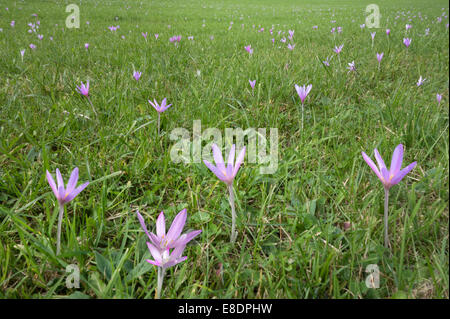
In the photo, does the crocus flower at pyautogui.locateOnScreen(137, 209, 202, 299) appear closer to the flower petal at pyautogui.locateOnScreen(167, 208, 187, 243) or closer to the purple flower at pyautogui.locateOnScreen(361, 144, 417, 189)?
the flower petal at pyautogui.locateOnScreen(167, 208, 187, 243)

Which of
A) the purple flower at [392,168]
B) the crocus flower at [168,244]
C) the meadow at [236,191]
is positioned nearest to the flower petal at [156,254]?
the crocus flower at [168,244]

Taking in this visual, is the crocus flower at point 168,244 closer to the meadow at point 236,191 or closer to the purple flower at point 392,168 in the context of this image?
the meadow at point 236,191

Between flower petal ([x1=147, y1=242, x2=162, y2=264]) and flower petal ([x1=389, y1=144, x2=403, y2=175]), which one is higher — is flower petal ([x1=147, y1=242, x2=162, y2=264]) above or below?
below

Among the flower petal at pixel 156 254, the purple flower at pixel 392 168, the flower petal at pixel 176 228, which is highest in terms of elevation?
the purple flower at pixel 392 168

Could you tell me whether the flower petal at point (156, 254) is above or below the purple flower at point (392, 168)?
below

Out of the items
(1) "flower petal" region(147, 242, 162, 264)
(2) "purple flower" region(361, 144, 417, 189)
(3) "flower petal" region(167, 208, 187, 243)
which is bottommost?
(1) "flower petal" region(147, 242, 162, 264)

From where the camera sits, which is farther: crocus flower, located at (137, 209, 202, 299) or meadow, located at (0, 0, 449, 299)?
meadow, located at (0, 0, 449, 299)

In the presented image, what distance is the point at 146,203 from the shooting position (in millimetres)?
1211

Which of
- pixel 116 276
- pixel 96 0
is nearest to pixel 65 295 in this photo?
pixel 116 276

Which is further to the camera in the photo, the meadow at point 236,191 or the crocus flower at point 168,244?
the meadow at point 236,191

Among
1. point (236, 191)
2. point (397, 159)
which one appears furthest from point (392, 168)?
point (236, 191)

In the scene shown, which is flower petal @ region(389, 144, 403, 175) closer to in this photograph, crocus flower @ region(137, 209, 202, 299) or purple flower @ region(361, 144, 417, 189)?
purple flower @ region(361, 144, 417, 189)

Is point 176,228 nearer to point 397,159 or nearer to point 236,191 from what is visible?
point 236,191

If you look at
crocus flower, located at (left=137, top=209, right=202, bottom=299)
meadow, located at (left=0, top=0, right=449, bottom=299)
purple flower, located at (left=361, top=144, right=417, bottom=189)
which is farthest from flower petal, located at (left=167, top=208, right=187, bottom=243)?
purple flower, located at (left=361, top=144, right=417, bottom=189)
